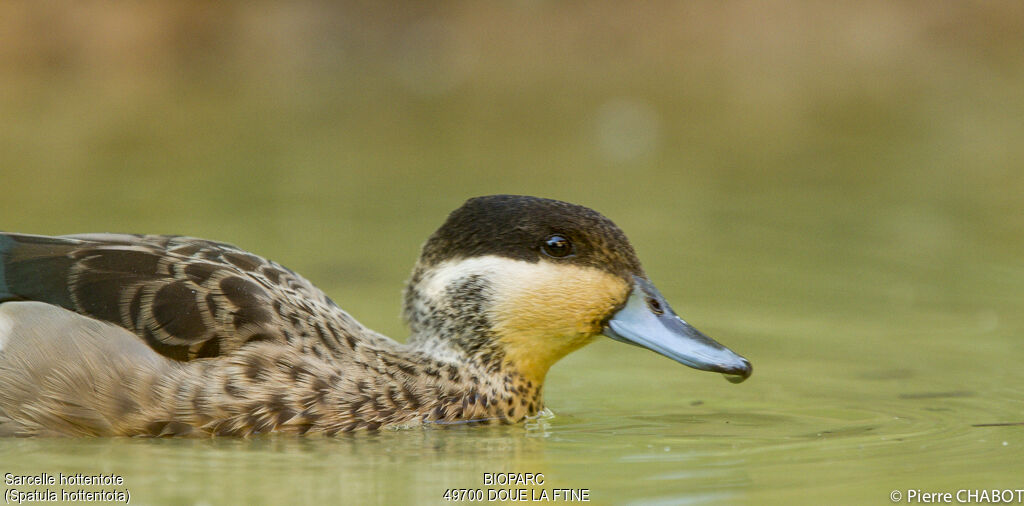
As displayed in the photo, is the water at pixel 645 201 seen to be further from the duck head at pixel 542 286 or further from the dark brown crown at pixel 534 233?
the dark brown crown at pixel 534 233

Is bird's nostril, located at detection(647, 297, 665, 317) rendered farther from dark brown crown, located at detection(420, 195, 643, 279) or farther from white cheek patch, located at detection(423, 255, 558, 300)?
white cheek patch, located at detection(423, 255, 558, 300)

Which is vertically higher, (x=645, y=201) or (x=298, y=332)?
(x=645, y=201)

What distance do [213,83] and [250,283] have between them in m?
13.2

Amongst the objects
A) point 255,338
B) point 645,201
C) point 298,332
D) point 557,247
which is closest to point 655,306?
point 557,247

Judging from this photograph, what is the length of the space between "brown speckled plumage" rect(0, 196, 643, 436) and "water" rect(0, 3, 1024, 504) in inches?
5.2

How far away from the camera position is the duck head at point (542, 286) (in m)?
6.25

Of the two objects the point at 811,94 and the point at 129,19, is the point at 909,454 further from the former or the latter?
the point at 129,19

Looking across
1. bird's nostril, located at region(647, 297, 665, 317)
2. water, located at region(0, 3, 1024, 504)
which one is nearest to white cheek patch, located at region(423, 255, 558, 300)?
bird's nostril, located at region(647, 297, 665, 317)

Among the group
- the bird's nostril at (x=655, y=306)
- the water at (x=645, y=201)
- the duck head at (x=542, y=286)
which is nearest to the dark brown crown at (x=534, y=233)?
the duck head at (x=542, y=286)

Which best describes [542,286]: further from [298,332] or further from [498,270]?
[298,332]

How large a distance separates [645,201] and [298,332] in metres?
6.12

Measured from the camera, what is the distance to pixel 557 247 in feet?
20.6

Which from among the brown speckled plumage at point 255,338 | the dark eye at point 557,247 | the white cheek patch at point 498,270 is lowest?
the brown speckled plumage at point 255,338

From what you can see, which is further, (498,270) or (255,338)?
(498,270)
